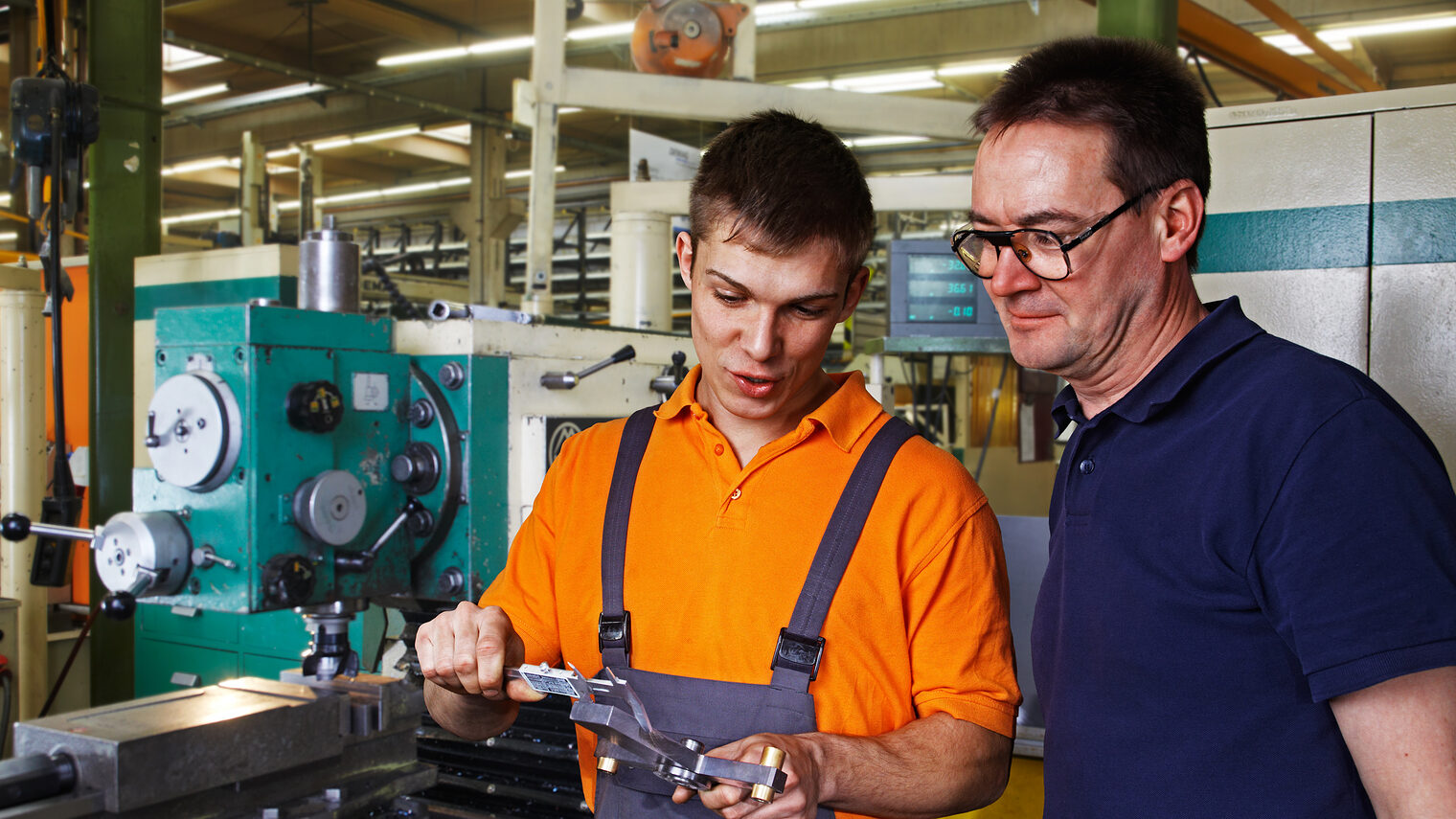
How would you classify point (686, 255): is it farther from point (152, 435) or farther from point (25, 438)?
point (25, 438)

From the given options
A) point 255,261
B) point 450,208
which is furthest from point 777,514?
point 450,208

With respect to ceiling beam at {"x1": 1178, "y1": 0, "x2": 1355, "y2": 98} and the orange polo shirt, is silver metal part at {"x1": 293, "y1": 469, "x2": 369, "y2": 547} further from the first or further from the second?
ceiling beam at {"x1": 1178, "y1": 0, "x2": 1355, "y2": 98}

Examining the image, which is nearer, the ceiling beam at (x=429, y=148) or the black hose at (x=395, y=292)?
the black hose at (x=395, y=292)

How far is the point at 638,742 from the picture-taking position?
34.3 inches

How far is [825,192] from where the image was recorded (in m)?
1.06

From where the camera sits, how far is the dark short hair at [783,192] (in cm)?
104

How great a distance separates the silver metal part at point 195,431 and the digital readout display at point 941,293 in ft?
4.86

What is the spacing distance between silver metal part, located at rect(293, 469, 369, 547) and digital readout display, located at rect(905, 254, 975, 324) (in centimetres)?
131

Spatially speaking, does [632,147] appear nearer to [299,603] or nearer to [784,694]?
[299,603]

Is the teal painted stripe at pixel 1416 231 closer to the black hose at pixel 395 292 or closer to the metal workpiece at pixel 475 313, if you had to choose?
the metal workpiece at pixel 475 313

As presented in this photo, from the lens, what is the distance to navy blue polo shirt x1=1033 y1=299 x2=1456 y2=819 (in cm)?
73

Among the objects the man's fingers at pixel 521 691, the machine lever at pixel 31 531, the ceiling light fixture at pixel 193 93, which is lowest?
the man's fingers at pixel 521 691

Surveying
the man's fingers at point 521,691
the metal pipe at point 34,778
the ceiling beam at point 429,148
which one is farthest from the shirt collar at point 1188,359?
the ceiling beam at point 429,148

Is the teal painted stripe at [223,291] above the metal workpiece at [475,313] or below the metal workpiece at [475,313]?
above
